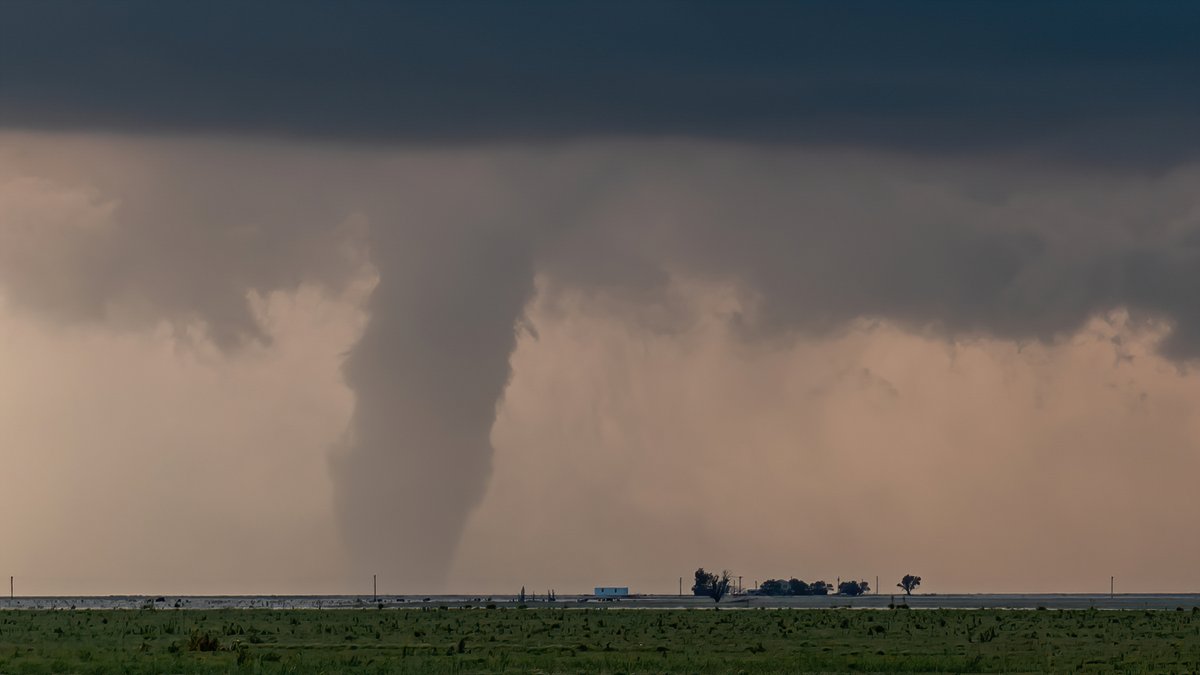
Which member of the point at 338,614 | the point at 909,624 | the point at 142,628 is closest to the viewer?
the point at 142,628

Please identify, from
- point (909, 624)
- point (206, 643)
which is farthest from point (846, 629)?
point (206, 643)

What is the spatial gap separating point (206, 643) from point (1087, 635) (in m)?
66.3

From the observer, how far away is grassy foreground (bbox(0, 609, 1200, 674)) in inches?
3789

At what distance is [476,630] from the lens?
14325 cm

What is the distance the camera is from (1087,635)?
135125 mm

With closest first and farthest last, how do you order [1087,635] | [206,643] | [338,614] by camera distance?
1. [206,643]
2. [1087,635]
3. [338,614]

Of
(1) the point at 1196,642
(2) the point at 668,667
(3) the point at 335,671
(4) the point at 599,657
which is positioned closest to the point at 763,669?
(2) the point at 668,667

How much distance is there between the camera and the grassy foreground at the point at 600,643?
96.2 meters

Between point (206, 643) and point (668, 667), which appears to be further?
point (206, 643)

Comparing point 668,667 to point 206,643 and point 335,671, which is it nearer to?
point 335,671

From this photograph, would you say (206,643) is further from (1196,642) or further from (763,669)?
(1196,642)

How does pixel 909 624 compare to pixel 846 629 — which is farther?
pixel 909 624

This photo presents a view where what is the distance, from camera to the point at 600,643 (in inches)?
4808

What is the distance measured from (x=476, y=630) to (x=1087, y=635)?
1882 inches
